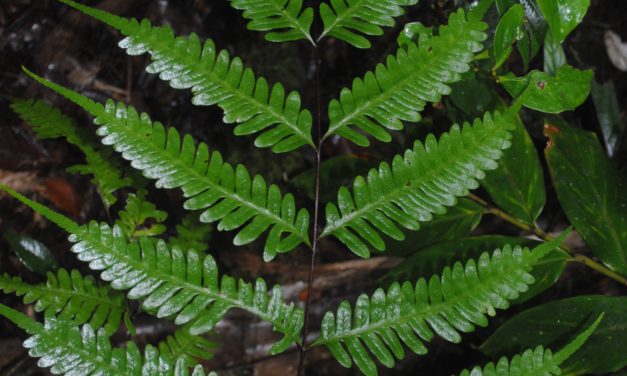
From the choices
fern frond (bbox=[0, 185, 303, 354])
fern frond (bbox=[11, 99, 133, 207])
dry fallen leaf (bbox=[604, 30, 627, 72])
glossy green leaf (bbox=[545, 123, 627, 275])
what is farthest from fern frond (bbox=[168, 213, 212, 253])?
dry fallen leaf (bbox=[604, 30, 627, 72])

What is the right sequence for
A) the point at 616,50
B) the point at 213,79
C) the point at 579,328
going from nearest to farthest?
the point at 213,79
the point at 579,328
the point at 616,50

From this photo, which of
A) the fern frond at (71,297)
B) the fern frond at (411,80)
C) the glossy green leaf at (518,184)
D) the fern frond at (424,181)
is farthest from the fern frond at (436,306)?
the fern frond at (71,297)

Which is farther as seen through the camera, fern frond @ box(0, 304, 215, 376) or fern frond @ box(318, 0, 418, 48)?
fern frond @ box(318, 0, 418, 48)

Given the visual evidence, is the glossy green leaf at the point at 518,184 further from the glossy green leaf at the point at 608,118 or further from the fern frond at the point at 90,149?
the fern frond at the point at 90,149

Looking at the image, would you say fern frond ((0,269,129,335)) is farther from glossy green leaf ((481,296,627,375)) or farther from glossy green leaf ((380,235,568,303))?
glossy green leaf ((481,296,627,375))

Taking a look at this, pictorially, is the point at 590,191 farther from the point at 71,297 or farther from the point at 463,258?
the point at 71,297

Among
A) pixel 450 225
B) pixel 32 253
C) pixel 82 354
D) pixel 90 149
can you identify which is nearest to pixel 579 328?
pixel 450 225
